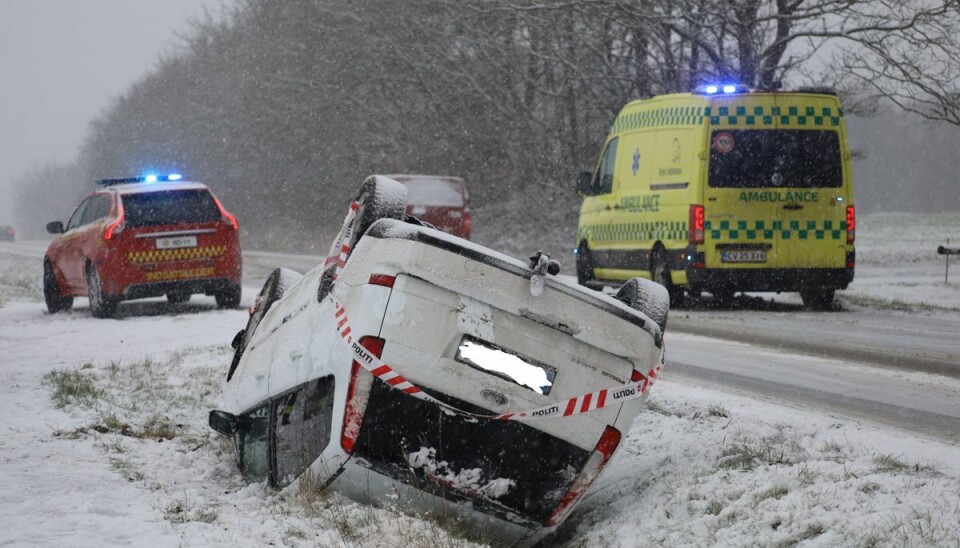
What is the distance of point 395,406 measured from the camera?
4.74 metres

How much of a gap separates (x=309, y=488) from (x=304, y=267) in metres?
21.8

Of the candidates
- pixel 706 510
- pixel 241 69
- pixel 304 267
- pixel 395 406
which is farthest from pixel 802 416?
pixel 241 69

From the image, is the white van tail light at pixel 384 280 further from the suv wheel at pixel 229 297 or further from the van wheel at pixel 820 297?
the van wheel at pixel 820 297

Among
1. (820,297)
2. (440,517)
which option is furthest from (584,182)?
(440,517)

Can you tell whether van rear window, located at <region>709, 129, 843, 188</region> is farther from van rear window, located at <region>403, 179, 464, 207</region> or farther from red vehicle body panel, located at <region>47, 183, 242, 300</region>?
van rear window, located at <region>403, 179, 464, 207</region>

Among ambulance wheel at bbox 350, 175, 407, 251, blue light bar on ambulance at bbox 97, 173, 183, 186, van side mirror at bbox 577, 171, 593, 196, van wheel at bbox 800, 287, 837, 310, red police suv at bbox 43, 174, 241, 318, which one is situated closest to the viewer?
ambulance wheel at bbox 350, 175, 407, 251

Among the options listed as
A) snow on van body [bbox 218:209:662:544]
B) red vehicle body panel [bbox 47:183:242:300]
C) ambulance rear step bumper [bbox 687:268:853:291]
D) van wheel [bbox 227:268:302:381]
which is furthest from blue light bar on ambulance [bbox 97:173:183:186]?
snow on van body [bbox 218:209:662:544]

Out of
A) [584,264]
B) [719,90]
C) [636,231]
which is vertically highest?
[719,90]

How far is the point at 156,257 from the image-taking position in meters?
14.2

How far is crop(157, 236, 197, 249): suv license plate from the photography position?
1420cm

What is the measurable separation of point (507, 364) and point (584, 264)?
486 inches

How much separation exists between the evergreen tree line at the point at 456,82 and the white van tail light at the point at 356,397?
18.0m

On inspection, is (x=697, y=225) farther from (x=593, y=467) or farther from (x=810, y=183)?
(x=593, y=467)

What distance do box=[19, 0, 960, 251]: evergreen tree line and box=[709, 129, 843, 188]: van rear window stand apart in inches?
307
